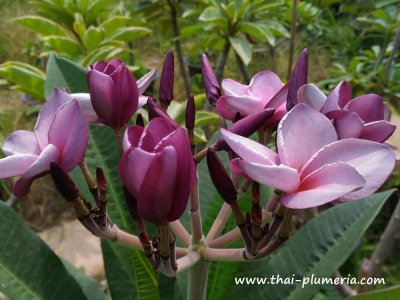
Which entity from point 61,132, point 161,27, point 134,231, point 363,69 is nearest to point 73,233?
point 161,27

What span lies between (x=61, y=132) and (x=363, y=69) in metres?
1.44

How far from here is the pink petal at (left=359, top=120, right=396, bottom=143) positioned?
0.39 metres

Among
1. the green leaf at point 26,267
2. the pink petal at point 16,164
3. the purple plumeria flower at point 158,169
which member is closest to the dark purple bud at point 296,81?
the purple plumeria flower at point 158,169

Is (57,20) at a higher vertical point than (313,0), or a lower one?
higher

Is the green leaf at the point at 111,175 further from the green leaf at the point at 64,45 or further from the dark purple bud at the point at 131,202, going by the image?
the green leaf at the point at 64,45

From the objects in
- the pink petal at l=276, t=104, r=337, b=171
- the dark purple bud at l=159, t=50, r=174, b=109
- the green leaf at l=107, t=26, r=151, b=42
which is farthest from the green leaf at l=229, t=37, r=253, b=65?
the pink petal at l=276, t=104, r=337, b=171

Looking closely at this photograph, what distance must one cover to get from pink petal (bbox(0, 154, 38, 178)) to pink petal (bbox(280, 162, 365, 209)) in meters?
0.21

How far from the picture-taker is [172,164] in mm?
327

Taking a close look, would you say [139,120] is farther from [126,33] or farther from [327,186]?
[126,33]

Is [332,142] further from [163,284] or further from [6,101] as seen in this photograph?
[6,101]

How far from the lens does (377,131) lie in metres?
0.40

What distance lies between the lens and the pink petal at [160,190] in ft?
1.07

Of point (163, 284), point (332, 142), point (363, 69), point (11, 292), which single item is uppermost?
point (332, 142)

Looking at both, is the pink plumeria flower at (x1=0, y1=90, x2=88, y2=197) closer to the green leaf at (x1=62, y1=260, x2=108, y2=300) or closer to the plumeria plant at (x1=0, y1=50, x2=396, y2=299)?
the plumeria plant at (x1=0, y1=50, x2=396, y2=299)
